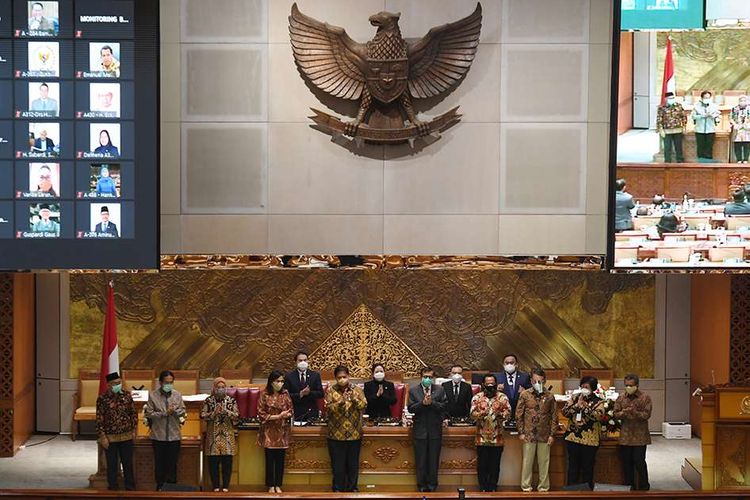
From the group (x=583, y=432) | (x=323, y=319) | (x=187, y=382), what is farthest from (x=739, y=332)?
(x=187, y=382)

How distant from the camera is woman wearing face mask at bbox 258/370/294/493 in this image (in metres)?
12.0

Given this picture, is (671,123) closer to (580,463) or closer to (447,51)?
(447,51)

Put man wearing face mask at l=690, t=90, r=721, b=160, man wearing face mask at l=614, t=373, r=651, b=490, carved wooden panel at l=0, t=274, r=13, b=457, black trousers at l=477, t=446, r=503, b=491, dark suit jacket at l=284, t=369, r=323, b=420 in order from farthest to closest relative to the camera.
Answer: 1. carved wooden panel at l=0, t=274, r=13, b=457
2. dark suit jacket at l=284, t=369, r=323, b=420
3. black trousers at l=477, t=446, r=503, b=491
4. man wearing face mask at l=614, t=373, r=651, b=490
5. man wearing face mask at l=690, t=90, r=721, b=160

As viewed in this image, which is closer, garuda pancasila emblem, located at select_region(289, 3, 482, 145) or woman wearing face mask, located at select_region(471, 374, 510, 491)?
garuda pancasila emblem, located at select_region(289, 3, 482, 145)

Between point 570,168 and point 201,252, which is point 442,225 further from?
point 201,252

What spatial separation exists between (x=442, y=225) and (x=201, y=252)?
7.37 feet

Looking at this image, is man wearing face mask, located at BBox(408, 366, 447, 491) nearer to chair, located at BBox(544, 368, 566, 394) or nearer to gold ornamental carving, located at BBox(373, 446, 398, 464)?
gold ornamental carving, located at BBox(373, 446, 398, 464)

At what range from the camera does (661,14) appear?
11.2 m

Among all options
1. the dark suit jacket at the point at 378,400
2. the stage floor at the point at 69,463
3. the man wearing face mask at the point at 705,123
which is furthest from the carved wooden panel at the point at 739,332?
the dark suit jacket at the point at 378,400

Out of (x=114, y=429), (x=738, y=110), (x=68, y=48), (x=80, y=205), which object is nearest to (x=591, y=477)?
(x=738, y=110)

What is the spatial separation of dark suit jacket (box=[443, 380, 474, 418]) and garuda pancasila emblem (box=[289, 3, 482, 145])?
275 cm

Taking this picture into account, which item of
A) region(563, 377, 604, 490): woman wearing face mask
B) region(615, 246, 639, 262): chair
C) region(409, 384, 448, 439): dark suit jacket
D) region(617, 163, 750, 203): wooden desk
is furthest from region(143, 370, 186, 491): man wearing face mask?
region(617, 163, 750, 203): wooden desk

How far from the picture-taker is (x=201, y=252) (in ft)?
37.9

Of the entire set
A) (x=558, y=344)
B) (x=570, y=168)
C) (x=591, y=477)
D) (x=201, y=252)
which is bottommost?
(x=591, y=477)
